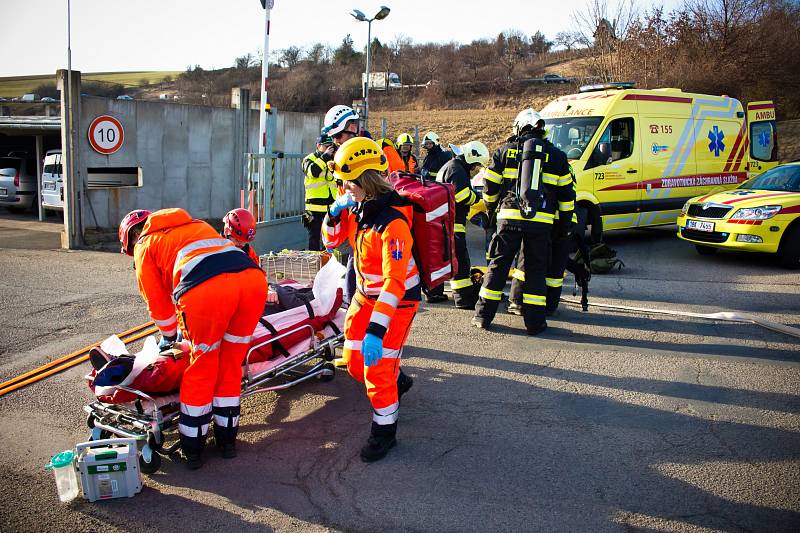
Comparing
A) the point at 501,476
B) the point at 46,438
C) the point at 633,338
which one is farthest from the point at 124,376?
the point at 633,338

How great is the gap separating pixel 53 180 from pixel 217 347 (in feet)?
46.3

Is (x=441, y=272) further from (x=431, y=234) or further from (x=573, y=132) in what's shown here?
(x=573, y=132)

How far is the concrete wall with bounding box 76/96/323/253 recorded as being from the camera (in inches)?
503

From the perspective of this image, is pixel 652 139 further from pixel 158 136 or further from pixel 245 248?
pixel 158 136

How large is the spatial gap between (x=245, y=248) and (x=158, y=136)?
9.70 metres

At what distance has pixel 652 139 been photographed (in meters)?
12.3

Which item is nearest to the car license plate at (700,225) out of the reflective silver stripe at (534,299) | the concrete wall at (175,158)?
the reflective silver stripe at (534,299)

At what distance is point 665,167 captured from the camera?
12.6 m

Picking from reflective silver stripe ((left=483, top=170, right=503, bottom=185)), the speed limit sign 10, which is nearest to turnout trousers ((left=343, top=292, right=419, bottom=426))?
reflective silver stripe ((left=483, top=170, right=503, bottom=185))

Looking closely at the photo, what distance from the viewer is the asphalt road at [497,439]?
395 cm

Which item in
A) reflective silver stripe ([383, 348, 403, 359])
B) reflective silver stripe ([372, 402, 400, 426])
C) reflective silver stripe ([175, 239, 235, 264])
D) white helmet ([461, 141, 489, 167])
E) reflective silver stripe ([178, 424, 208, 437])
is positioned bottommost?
reflective silver stripe ([178, 424, 208, 437])

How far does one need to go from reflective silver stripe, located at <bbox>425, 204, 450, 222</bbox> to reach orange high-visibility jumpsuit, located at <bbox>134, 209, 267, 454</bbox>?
3.96 feet

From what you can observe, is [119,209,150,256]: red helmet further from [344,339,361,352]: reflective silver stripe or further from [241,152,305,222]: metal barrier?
[241,152,305,222]: metal barrier

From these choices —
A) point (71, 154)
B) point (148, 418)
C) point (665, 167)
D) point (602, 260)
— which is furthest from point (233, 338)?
point (665, 167)
